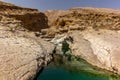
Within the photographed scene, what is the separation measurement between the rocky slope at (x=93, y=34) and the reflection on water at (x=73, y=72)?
981 millimetres

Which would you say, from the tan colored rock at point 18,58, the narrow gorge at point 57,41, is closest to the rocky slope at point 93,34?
the narrow gorge at point 57,41

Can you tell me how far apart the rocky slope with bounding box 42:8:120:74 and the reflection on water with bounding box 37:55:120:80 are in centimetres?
98

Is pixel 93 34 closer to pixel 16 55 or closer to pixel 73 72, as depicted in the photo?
pixel 73 72

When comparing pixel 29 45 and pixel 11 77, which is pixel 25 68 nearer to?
pixel 11 77

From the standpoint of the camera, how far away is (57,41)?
4166 centimetres

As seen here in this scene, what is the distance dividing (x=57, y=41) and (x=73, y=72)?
1417cm

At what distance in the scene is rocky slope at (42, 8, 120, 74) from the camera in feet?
98.2

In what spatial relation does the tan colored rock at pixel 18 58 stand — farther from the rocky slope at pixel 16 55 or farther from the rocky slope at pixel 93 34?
the rocky slope at pixel 93 34

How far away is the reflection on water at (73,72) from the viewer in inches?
1002

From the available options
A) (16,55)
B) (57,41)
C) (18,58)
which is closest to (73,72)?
(16,55)

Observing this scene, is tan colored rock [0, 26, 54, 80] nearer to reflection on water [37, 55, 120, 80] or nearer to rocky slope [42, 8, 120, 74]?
reflection on water [37, 55, 120, 80]

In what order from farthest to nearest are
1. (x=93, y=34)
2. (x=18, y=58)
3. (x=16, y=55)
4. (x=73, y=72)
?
(x=93, y=34)
(x=73, y=72)
(x=16, y=55)
(x=18, y=58)

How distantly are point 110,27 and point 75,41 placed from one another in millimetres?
8419

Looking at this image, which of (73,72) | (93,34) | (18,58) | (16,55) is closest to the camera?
(18,58)
